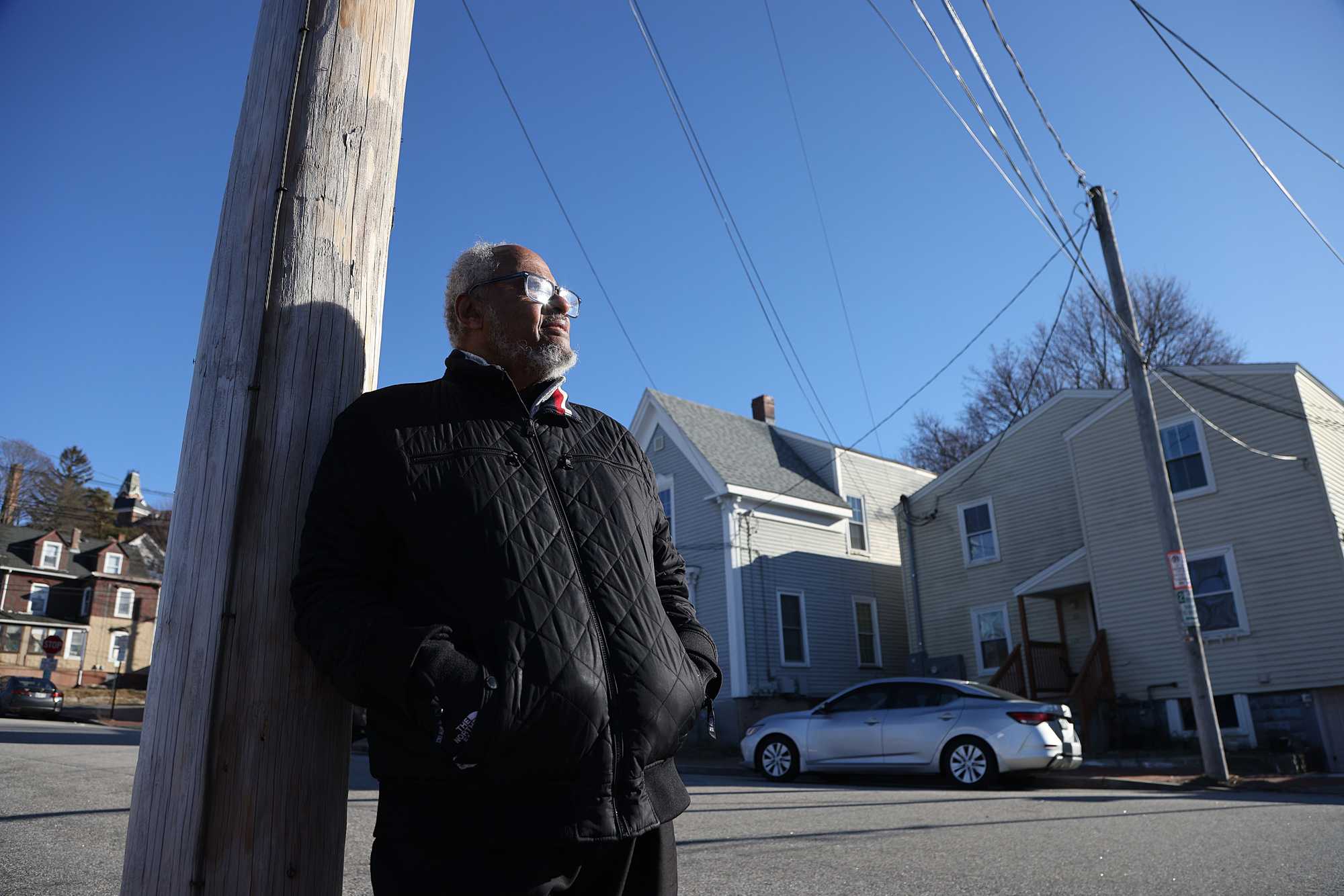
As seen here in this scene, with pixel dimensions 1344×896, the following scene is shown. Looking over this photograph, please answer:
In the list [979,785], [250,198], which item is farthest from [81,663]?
[250,198]

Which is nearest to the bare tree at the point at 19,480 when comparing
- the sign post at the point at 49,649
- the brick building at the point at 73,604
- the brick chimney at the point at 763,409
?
the brick building at the point at 73,604

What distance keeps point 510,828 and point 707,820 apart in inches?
236

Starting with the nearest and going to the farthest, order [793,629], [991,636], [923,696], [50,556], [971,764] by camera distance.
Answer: [971,764], [923,696], [991,636], [793,629], [50,556]

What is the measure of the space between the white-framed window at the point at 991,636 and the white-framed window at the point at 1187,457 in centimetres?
466

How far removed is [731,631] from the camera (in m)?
21.3

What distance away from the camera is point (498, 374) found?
6.96 ft

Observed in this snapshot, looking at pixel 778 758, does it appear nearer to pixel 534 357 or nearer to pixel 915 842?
pixel 915 842

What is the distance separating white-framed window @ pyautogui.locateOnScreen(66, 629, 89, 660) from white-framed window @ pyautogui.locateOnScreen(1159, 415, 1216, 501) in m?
46.9

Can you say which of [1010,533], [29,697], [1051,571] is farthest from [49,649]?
[1051,571]

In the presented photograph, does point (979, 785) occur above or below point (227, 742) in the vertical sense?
below

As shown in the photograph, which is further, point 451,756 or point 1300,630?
point 1300,630

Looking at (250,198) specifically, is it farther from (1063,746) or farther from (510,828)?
(1063,746)

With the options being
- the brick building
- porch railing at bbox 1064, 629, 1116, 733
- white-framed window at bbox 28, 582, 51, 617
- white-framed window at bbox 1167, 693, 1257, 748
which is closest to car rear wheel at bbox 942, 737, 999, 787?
porch railing at bbox 1064, 629, 1116, 733

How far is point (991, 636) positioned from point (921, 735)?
9641 mm
